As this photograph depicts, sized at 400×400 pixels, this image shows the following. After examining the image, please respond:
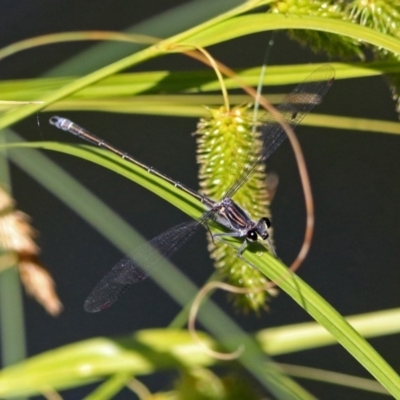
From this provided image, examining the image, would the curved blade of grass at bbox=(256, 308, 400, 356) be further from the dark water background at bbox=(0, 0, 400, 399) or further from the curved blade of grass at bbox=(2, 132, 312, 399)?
the dark water background at bbox=(0, 0, 400, 399)

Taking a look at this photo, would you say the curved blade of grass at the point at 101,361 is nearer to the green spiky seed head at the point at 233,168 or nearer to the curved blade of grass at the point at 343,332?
the green spiky seed head at the point at 233,168

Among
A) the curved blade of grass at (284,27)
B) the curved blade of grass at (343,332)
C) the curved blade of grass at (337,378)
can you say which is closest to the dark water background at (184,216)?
the curved blade of grass at (337,378)

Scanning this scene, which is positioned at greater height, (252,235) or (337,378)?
(252,235)

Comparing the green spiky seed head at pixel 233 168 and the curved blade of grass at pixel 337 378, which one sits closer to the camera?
the green spiky seed head at pixel 233 168

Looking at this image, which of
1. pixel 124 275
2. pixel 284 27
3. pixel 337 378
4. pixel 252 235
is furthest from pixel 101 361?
pixel 337 378

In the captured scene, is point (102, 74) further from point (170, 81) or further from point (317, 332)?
point (317, 332)

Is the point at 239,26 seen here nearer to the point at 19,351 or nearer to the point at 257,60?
the point at 19,351

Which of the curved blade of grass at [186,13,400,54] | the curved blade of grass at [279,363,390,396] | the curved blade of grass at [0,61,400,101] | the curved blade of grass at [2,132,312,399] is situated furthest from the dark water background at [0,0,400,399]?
the curved blade of grass at [186,13,400,54]

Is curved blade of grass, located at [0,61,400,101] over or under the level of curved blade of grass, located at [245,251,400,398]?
over

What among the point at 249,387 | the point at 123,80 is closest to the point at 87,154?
the point at 123,80
